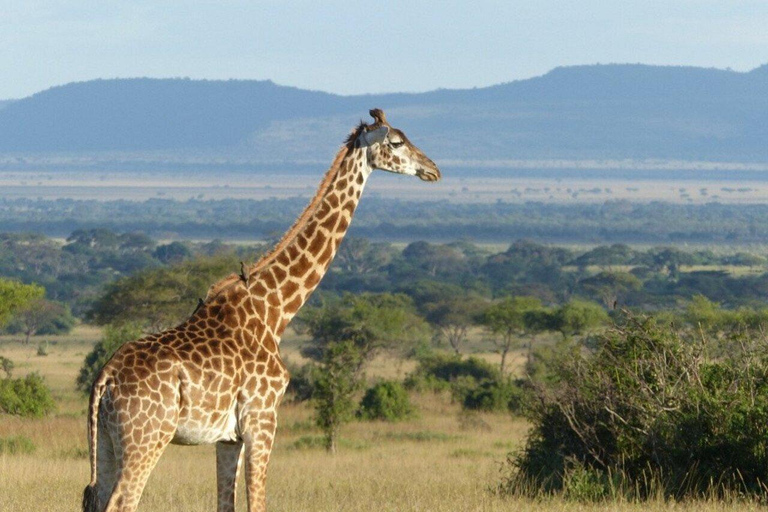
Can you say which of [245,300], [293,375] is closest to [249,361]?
[245,300]

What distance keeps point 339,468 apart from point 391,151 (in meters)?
8.60

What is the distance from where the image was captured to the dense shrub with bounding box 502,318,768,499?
33.1 feet

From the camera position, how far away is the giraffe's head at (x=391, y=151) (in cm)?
812

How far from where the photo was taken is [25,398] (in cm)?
2316

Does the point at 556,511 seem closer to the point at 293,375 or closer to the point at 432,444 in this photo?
the point at 432,444

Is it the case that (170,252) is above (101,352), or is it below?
below

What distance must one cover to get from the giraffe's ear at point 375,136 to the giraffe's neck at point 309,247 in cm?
9

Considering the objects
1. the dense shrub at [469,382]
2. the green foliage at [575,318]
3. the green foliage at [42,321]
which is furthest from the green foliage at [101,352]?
the green foliage at [42,321]

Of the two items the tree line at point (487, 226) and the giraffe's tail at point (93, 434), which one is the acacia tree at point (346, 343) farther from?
the tree line at point (487, 226)

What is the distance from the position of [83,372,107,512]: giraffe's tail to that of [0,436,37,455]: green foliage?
10.5 meters

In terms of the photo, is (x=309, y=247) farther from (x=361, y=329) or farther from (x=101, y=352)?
(x=361, y=329)

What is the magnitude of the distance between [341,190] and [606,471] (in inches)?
151

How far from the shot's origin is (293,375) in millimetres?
28328

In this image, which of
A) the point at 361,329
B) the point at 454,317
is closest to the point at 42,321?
the point at 454,317
